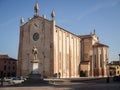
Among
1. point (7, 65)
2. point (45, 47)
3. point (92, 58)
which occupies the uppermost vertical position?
point (45, 47)

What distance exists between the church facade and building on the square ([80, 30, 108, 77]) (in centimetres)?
736

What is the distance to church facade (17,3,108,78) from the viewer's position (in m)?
57.5

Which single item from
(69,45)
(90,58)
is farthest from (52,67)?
(90,58)

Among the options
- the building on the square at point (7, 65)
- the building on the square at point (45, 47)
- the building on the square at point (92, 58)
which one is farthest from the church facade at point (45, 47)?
the building on the square at point (7, 65)

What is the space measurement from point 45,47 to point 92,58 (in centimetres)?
2192

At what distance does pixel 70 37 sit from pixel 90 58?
11.1 m

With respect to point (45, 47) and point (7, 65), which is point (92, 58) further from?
point (7, 65)

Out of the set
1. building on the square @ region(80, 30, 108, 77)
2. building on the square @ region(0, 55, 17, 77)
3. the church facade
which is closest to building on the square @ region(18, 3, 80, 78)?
the church facade

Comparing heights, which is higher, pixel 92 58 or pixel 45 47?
pixel 45 47

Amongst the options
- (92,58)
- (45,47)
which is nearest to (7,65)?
(45,47)

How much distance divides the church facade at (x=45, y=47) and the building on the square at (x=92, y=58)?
736 cm

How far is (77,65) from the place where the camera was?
238ft

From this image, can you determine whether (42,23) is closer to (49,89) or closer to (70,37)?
(70,37)

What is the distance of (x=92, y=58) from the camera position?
7506 centimetres
